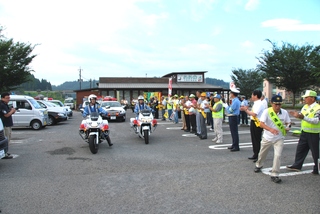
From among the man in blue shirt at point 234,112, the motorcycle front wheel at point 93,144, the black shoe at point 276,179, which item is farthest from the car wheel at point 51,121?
the black shoe at point 276,179

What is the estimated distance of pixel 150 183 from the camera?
5461mm

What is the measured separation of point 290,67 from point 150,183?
3028cm

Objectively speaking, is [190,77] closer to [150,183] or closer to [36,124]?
[36,124]

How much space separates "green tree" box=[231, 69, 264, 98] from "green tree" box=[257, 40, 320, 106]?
5827mm

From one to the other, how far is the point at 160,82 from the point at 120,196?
A: 140 ft

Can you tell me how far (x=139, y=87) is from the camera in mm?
43094

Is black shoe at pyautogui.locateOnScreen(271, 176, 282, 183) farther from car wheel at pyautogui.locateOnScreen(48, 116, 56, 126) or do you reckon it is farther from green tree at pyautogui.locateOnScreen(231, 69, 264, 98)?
green tree at pyautogui.locateOnScreen(231, 69, 264, 98)

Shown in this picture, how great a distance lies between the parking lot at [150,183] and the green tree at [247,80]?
106 ft

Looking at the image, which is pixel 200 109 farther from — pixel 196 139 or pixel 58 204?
pixel 58 204

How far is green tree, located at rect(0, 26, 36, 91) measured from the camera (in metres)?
22.9

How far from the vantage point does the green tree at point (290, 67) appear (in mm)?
30688

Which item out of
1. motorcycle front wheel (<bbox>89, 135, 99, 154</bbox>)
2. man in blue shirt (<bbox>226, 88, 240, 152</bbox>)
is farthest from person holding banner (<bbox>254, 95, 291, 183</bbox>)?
motorcycle front wheel (<bbox>89, 135, 99, 154</bbox>)

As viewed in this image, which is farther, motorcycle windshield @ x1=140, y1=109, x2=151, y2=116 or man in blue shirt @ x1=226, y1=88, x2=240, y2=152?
motorcycle windshield @ x1=140, y1=109, x2=151, y2=116

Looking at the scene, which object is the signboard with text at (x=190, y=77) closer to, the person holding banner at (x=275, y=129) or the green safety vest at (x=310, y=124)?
the green safety vest at (x=310, y=124)
